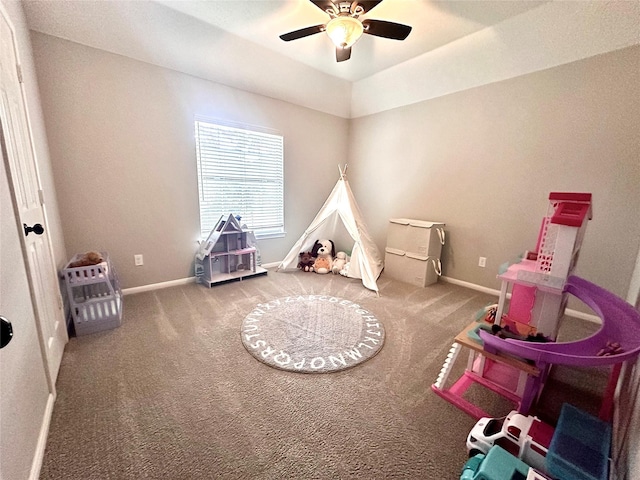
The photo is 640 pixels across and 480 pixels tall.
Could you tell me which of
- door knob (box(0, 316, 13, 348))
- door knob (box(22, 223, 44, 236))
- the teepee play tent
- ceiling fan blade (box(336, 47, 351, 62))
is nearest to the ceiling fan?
ceiling fan blade (box(336, 47, 351, 62))

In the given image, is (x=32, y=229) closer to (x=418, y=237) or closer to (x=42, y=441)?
(x=42, y=441)

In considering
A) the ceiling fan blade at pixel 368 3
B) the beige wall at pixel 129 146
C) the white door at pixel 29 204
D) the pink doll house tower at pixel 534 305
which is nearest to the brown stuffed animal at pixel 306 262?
the beige wall at pixel 129 146

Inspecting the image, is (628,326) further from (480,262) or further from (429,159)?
(429,159)

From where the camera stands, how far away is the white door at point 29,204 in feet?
4.28

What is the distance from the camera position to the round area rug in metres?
1.78

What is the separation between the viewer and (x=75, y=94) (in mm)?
2275

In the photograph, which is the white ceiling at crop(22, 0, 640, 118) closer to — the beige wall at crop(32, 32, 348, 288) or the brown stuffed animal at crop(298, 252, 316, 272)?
the beige wall at crop(32, 32, 348, 288)

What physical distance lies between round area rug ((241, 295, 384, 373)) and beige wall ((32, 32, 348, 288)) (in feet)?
4.74

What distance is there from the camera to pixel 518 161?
2721mm

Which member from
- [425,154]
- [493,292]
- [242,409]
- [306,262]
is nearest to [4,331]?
[242,409]

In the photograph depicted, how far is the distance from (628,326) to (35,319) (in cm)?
280

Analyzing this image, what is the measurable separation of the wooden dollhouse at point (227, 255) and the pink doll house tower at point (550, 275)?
2.70 m

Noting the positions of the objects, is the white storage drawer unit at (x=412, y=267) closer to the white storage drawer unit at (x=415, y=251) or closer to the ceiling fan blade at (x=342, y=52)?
the white storage drawer unit at (x=415, y=251)

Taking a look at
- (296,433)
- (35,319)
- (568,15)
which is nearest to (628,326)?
(296,433)
